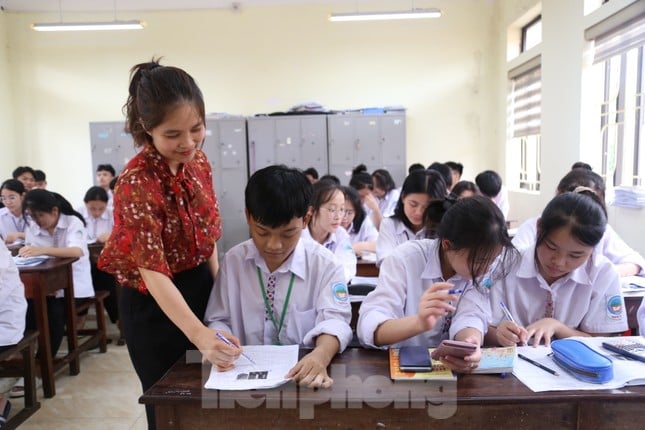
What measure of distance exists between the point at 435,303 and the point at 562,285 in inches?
24.5

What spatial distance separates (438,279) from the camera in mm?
1479

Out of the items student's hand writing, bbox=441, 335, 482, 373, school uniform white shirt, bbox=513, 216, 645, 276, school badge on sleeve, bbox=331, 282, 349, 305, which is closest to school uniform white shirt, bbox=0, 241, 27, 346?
school badge on sleeve, bbox=331, 282, 349, 305

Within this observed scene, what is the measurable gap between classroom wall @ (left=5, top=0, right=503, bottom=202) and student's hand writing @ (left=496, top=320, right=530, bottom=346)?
19.9 feet

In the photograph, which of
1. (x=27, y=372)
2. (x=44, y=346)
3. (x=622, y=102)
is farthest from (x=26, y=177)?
(x=622, y=102)

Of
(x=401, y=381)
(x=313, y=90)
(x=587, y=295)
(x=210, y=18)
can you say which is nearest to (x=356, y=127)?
(x=313, y=90)

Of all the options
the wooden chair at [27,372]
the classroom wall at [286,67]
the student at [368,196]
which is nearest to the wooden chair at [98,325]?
the wooden chair at [27,372]

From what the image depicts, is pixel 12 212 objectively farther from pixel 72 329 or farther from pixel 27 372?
pixel 27 372

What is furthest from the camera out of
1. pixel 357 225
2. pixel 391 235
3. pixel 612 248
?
pixel 357 225

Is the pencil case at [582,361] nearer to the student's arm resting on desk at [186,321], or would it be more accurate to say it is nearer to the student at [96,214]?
the student's arm resting on desk at [186,321]

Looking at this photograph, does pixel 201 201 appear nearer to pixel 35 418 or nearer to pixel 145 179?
pixel 145 179

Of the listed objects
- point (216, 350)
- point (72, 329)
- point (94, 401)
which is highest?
point (216, 350)

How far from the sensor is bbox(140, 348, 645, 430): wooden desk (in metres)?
1.03

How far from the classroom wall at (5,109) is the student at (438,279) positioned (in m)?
7.54

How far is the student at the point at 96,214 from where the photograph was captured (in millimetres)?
4441
